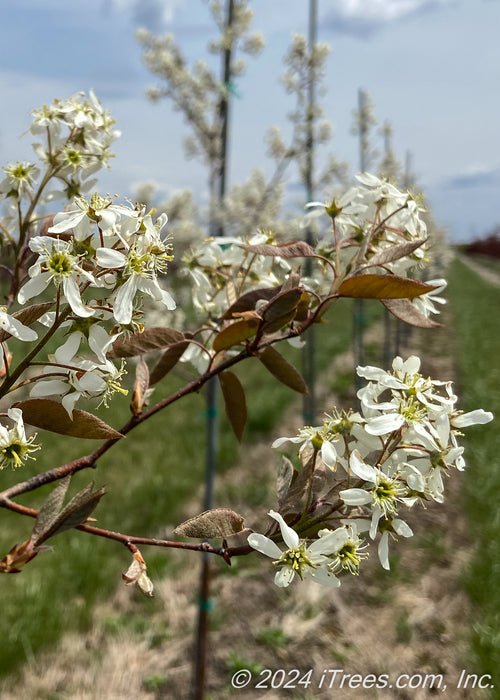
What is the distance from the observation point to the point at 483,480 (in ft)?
14.9

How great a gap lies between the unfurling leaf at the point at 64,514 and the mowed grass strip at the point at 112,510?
1.23m

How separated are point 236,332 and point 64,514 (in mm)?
263

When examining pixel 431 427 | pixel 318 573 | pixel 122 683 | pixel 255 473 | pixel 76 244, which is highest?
pixel 76 244

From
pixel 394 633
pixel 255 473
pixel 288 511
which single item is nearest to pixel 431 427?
pixel 288 511

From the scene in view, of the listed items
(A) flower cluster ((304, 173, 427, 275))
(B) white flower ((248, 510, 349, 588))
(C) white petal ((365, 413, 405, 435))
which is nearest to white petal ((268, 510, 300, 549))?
(B) white flower ((248, 510, 349, 588))

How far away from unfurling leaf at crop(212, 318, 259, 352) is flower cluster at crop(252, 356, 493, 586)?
13 centimetres

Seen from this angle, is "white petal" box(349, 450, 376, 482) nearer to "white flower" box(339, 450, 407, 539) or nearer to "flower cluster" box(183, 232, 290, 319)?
"white flower" box(339, 450, 407, 539)

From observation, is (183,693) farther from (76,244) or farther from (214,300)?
(76,244)

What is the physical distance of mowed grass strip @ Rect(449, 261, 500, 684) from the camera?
2901 mm

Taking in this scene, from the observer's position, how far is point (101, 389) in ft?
1.88

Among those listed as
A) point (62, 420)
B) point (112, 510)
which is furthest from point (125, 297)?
point (112, 510)

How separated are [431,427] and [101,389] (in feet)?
1.02

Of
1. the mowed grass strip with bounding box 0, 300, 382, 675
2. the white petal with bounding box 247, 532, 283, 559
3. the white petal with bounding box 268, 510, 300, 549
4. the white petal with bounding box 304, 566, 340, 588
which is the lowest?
the mowed grass strip with bounding box 0, 300, 382, 675

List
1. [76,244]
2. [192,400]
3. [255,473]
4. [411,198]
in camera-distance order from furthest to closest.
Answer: [192,400] < [255,473] < [411,198] < [76,244]
